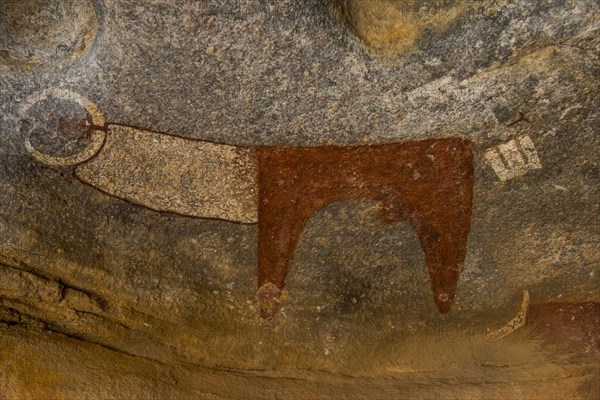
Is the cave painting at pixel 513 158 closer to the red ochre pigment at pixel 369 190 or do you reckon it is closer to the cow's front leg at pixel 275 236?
the red ochre pigment at pixel 369 190

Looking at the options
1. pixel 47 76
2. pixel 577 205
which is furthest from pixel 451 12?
pixel 47 76

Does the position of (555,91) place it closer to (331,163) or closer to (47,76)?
(331,163)

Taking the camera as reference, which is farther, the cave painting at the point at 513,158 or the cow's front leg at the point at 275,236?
the cow's front leg at the point at 275,236

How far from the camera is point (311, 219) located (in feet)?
7.30

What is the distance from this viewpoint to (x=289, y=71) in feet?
6.42

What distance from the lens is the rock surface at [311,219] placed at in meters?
1.87

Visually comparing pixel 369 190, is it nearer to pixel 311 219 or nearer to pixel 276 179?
pixel 311 219

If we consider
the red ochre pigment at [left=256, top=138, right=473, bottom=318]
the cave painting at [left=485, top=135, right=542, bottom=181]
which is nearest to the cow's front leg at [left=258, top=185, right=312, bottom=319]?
the red ochre pigment at [left=256, top=138, right=473, bottom=318]

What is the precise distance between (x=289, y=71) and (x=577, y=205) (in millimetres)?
1197

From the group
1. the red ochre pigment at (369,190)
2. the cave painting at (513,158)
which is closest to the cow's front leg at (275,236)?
the red ochre pigment at (369,190)

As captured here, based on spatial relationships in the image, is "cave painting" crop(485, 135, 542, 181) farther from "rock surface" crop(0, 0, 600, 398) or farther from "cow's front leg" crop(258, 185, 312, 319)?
"cow's front leg" crop(258, 185, 312, 319)

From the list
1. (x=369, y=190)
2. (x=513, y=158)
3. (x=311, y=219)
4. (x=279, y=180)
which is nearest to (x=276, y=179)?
(x=279, y=180)

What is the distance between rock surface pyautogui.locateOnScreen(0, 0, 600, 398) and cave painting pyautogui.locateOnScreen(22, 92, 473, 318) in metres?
0.04

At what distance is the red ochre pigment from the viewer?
6.97ft
